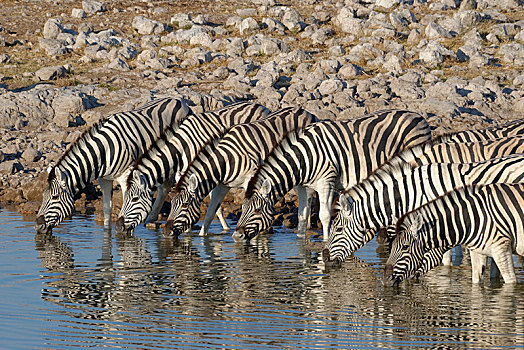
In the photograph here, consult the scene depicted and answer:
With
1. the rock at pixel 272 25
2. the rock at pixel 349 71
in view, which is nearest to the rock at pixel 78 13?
the rock at pixel 272 25

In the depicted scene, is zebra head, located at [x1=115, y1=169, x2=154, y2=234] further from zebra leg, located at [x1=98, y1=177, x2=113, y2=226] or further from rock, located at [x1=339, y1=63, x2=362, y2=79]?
rock, located at [x1=339, y1=63, x2=362, y2=79]

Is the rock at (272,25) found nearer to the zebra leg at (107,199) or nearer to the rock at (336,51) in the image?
the rock at (336,51)

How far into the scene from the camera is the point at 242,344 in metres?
8.23

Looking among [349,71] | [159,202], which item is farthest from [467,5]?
[159,202]

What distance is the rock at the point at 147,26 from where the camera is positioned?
28047mm

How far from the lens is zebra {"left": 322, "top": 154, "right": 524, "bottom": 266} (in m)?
11.3

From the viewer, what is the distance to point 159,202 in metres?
16.2

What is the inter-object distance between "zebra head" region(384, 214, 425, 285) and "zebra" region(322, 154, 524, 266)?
1.20 meters

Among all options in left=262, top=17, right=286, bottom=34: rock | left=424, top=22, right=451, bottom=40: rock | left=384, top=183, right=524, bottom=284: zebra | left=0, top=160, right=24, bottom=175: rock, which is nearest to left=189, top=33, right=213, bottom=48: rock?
left=262, top=17, right=286, bottom=34: rock

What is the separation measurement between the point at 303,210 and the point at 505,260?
478cm

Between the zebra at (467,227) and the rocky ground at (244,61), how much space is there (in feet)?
23.3

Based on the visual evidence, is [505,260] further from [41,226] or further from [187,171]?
[41,226]

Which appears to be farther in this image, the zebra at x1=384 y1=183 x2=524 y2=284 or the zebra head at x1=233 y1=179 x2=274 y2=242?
the zebra head at x1=233 y1=179 x2=274 y2=242

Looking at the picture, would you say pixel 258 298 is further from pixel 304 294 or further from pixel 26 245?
pixel 26 245
